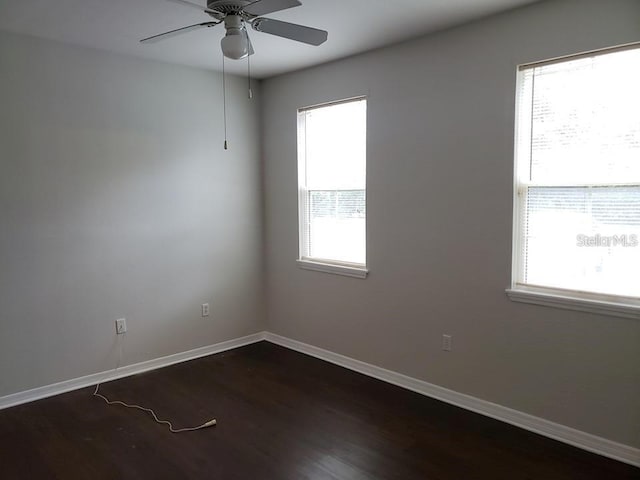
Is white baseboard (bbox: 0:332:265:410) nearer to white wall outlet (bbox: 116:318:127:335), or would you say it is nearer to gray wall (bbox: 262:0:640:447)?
white wall outlet (bbox: 116:318:127:335)

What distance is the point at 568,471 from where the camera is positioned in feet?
8.09

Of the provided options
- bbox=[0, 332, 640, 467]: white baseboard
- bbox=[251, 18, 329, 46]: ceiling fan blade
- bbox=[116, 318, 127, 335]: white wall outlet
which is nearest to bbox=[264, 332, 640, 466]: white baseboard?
bbox=[0, 332, 640, 467]: white baseboard

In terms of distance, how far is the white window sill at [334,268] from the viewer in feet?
12.7

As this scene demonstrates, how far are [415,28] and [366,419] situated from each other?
8.62 feet

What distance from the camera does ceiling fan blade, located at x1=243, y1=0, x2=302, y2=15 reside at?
6.60ft

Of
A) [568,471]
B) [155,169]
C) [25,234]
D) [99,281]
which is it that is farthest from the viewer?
[155,169]

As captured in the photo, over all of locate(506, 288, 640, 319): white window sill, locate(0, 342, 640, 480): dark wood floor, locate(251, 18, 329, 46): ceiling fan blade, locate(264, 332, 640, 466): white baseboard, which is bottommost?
locate(0, 342, 640, 480): dark wood floor

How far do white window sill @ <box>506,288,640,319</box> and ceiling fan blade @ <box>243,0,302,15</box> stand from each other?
211 cm

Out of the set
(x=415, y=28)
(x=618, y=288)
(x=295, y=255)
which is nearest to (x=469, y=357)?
(x=618, y=288)

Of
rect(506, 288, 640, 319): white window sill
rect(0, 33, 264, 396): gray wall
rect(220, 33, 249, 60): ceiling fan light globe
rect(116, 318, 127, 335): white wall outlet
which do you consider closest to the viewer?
rect(220, 33, 249, 60): ceiling fan light globe

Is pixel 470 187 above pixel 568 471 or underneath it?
above

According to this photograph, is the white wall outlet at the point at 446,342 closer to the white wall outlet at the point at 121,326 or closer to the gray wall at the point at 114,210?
the gray wall at the point at 114,210

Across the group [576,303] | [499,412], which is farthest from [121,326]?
[576,303]

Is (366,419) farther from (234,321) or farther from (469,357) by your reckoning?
(234,321)
